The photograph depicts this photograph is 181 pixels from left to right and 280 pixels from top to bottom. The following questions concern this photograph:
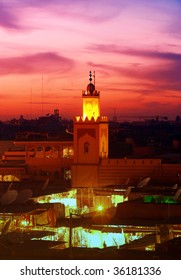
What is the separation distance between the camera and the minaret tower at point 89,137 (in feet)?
44.4

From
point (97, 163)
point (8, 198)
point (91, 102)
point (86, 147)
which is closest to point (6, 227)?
point (8, 198)

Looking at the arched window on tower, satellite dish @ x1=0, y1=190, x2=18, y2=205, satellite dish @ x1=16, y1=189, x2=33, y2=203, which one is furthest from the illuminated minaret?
satellite dish @ x1=0, y1=190, x2=18, y2=205

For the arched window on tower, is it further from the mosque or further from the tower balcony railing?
the tower balcony railing

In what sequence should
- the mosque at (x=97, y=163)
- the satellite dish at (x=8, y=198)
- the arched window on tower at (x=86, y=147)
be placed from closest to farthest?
the satellite dish at (x=8, y=198) → the mosque at (x=97, y=163) → the arched window on tower at (x=86, y=147)

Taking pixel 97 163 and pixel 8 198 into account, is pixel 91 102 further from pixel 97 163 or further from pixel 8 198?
pixel 8 198

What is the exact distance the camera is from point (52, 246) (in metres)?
6.25

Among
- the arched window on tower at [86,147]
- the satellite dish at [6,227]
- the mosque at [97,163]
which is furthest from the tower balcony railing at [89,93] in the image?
the satellite dish at [6,227]

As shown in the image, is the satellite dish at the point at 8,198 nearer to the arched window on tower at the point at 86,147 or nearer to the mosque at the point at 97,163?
the mosque at the point at 97,163

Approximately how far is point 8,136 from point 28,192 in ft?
54.0

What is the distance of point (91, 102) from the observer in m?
13.9

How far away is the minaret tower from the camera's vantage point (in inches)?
533

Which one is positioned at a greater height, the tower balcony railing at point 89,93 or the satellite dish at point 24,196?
the tower balcony railing at point 89,93
